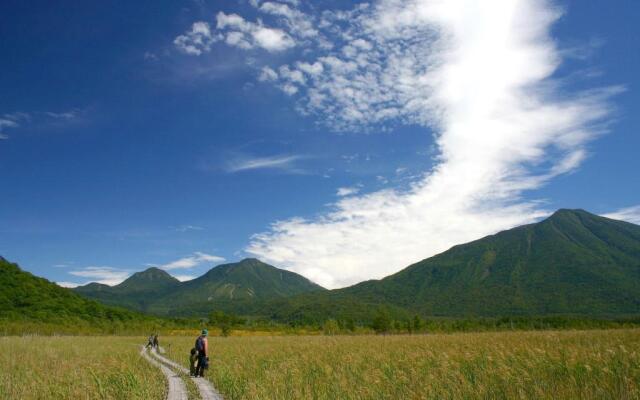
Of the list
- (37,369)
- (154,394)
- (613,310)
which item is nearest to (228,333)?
(37,369)

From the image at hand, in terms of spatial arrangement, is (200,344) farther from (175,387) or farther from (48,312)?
(48,312)

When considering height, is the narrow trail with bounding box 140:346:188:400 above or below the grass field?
below

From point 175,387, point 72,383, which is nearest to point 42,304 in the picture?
point 72,383

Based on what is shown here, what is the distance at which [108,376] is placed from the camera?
1678cm

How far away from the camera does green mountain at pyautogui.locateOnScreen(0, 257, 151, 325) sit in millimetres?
74775

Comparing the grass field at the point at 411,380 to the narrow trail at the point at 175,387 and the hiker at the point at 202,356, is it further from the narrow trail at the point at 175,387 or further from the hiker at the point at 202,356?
the hiker at the point at 202,356

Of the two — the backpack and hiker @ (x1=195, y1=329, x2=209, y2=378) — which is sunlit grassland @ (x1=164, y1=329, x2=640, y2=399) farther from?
the backpack

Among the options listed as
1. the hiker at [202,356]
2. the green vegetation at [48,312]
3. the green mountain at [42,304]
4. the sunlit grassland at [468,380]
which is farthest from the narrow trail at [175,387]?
the green mountain at [42,304]

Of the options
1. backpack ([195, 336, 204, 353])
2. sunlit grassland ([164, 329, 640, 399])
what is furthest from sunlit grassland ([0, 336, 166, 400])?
sunlit grassland ([164, 329, 640, 399])

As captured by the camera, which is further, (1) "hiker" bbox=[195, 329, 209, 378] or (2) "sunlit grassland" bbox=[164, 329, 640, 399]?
(1) "hiker" bbox=[195, 329, 209, 378]

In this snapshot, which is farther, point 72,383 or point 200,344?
point 200,344

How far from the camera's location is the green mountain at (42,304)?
74.8 metres

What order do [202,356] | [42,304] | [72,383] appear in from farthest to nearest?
[42,304] → [202,356] → [72,383]

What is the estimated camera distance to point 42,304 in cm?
8138
